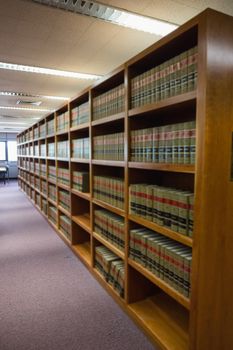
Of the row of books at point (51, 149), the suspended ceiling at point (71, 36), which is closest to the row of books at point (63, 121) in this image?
the row of books at point (51, 149)

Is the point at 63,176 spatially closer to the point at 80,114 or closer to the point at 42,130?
the point at 80,114

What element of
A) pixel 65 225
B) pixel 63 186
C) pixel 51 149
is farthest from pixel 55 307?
pixel 51 149

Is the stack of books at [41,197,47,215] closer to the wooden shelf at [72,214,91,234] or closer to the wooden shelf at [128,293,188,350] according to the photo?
the wooden shelf at [72,214,91,234]

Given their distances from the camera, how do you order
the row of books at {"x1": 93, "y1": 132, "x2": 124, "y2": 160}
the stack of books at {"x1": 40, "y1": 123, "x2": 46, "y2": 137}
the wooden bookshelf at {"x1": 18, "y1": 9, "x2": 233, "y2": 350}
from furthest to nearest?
the stack of books at {"x1": 40, "y1": 123, "x2": 46, "y2": 137}, the row of books at {"x1": 93, "y1": 132, "x2": 124, "y2": 160}, the wooden bookshelf at {"x1": 18, "y1": 9, "x2": 233, "y2": 350}

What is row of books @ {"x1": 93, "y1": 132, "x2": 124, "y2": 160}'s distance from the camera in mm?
2078

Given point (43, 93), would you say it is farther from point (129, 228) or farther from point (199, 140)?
point (199, 140)

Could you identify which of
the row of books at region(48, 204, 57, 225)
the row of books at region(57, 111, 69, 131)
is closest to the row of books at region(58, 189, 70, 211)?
the row of books at region(48, 204, 57, 225)

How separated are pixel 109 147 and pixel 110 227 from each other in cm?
75

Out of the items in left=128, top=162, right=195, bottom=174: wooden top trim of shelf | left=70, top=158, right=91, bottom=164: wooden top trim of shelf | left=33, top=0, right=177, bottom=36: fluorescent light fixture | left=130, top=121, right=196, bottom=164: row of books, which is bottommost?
left=128, top=162, right=195, bottom=174: wooden top trim of shelf

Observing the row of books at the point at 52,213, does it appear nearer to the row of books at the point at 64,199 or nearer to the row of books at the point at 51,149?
the row of books at the point at 64,199

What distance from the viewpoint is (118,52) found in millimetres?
3145

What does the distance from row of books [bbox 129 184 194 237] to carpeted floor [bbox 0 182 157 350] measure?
89cm

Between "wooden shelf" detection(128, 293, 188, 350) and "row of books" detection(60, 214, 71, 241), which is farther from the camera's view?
"row of books" detection(60, 214, 71, 241)

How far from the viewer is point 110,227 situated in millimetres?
2293
